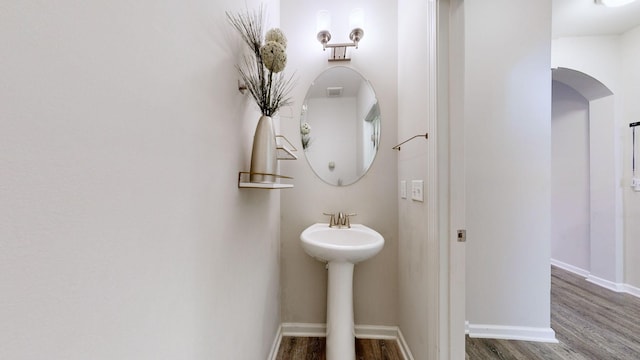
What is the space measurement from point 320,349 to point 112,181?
1763mm

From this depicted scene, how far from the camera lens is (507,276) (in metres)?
1.85

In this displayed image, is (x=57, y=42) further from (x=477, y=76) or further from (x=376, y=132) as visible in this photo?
(x=477, y=76)

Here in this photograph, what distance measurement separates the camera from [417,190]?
4.63ft

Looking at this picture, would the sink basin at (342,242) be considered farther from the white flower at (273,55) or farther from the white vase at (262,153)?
the white flower at (273,55)

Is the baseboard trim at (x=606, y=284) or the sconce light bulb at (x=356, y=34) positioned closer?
the sconce light bulb at (x=356, y=34)

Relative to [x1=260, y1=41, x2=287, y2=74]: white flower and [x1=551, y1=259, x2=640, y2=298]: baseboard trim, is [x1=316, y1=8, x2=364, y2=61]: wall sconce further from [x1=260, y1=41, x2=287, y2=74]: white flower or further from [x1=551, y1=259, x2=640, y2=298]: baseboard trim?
[x1=551, y1=259, x2=640, y2=298]: baseboard trim

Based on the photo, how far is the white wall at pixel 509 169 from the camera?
1846 mm

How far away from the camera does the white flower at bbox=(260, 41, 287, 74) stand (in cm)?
97

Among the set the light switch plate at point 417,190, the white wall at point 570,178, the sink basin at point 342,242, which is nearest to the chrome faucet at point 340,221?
the sink basin at point 342,242

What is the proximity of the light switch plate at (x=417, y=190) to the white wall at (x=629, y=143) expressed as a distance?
9.30 feet

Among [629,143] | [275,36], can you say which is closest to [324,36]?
[275,36]

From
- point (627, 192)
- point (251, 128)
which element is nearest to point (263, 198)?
point (251, 128)

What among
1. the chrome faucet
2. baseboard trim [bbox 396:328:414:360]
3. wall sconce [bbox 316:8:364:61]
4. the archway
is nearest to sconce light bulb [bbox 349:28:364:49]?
wall sconce [bbox 316:8:364:61]

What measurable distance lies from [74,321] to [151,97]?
0.42 meters
